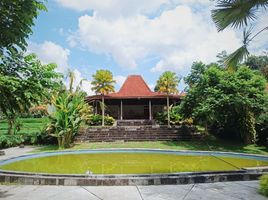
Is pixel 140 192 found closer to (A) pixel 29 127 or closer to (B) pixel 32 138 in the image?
(B) pixel 32 138

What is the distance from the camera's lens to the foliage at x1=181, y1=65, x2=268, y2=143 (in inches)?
621

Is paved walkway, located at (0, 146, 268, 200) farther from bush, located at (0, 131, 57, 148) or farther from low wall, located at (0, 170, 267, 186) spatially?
bush, located at (0, 131, 57, 148)

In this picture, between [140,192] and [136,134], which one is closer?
[140,192]

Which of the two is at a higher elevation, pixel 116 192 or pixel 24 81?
pixel 24 81

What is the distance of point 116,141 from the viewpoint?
19.8 m

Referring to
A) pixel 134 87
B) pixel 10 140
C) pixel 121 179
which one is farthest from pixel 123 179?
pixel 134 87

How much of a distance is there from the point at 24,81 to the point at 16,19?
1.02 meters

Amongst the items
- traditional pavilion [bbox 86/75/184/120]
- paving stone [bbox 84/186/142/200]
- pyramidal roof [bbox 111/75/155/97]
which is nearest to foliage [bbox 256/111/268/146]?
traditional pavilion [bbox 86/75/184/120]

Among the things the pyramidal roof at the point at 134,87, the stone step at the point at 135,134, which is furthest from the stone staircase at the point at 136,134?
the pyramidal roof at the point at 134,87

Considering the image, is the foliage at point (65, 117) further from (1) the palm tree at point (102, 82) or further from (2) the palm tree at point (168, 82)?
(2) the palm tree at point (168, 82)

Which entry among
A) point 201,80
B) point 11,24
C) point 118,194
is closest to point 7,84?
point 11,24

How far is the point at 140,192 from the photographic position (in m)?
6.09

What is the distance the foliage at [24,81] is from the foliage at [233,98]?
12.6m

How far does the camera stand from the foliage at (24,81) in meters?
4.67
